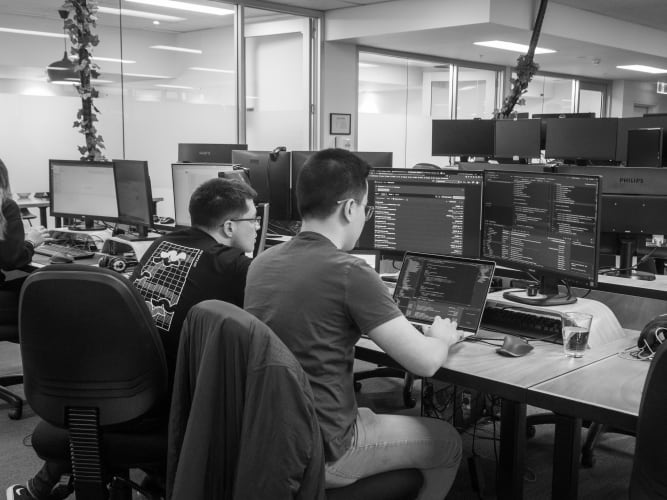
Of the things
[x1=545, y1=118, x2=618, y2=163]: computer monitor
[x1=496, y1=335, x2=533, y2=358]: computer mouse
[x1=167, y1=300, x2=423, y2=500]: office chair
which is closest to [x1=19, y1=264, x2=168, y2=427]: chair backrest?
[x1=167, y1=300, x2=423, y2=500]: office chair

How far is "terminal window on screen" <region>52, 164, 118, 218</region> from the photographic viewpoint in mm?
4266

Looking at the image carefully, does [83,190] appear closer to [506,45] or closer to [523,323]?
[523,323]

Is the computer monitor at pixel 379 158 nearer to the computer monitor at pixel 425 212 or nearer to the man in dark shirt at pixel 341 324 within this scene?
the computer monitor at pixel 425 212

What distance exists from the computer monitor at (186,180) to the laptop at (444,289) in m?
1.64

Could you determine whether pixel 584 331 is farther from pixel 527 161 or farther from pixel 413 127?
pixel 413 127

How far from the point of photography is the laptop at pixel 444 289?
227cm

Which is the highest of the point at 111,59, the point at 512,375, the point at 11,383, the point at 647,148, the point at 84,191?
the point at 111,59

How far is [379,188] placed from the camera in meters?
2.86

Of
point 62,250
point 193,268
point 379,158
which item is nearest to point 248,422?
point 193,268

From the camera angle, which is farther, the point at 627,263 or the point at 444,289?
the point at 627,263

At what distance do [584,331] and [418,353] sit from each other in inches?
22.3

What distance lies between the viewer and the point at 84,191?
14.3 feet

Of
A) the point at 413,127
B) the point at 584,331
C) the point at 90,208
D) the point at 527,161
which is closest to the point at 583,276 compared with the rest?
the point at 584,331

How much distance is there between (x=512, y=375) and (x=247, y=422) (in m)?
0.77
